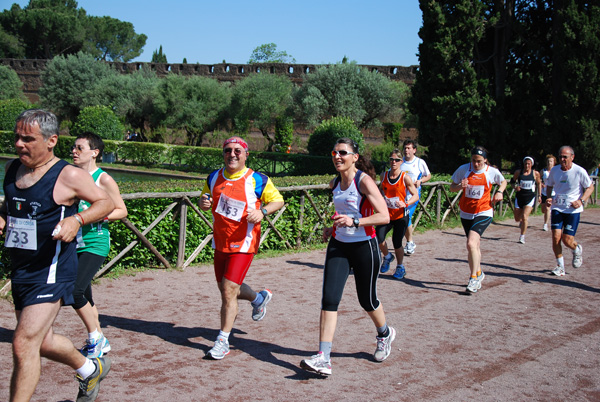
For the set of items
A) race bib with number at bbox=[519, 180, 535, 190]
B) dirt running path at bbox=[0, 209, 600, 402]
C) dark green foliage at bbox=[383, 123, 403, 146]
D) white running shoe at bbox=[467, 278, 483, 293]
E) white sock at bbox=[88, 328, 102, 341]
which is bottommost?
dirt running path at bbox=[0, 209, 600, 402]

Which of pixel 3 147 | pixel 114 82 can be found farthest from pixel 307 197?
pixel 114 82

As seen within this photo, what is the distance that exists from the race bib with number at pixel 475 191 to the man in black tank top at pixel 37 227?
17.0 feet

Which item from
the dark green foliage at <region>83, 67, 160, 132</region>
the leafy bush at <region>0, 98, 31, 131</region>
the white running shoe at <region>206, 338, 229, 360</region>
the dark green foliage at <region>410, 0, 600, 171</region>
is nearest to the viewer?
the white running shoe at <region>206, 338, 229, 360</region>

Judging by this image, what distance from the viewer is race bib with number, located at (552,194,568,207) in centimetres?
839

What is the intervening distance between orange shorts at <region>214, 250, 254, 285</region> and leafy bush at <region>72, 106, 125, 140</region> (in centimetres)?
3298

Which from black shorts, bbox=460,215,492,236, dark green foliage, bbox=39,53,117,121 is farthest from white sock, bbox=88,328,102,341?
dark green foliage, bbox=39,53,117,121

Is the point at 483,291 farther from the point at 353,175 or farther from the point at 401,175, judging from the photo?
the point at 353,175

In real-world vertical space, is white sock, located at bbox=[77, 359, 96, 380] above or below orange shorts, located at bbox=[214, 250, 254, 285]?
below

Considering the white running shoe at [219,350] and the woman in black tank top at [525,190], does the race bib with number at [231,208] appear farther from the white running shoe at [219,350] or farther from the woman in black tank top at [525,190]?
the woman in black tank top at [525,190]

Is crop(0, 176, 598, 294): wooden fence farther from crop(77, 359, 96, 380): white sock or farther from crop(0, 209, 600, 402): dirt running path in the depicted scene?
crop(77, 359, 96, 380): white sock

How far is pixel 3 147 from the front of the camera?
35.7 metres

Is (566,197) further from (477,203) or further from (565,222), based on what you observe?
(477,203)

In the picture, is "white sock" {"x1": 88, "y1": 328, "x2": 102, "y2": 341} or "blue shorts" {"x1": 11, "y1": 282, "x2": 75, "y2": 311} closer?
"blue shorts" {"x1": 11, "y1": 282, "x2": 75, "y2": 311}

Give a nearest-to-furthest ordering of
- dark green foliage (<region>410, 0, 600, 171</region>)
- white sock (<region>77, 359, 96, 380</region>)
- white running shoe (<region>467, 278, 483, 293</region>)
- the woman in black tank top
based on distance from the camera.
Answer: white sock (<region>77, 359, 96, 380</region>), white running shoe (<region>467, 278, 483, 293</region>), the woman in black tank top, dark green foliage (<region>410, 0, 600, 171</region>)
